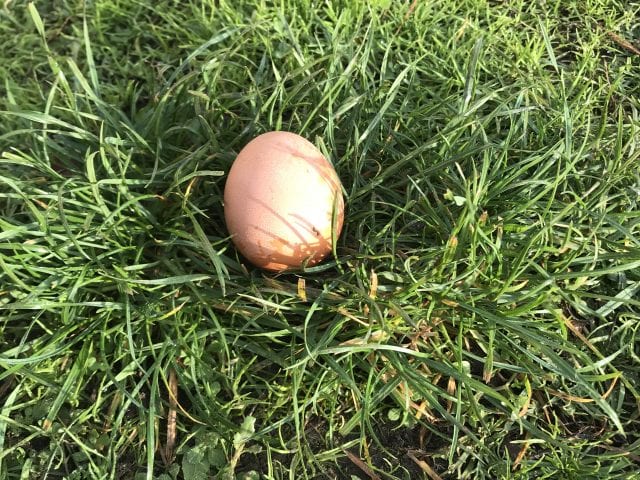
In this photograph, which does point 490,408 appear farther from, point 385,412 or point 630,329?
point 630,329

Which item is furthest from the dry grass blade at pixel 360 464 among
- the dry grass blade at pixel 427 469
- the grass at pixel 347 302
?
the dry grass blade at pixel 427 469

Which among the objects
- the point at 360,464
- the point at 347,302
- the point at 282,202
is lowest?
the point at 360,464

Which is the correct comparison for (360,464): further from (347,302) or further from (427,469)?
(347,302)

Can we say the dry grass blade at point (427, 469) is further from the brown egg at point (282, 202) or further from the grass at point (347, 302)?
the brown egg at point (282, 202)

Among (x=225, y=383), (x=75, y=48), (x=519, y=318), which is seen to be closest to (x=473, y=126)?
(x=519, y=318)

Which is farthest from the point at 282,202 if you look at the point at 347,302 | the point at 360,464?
the point at 360,464
